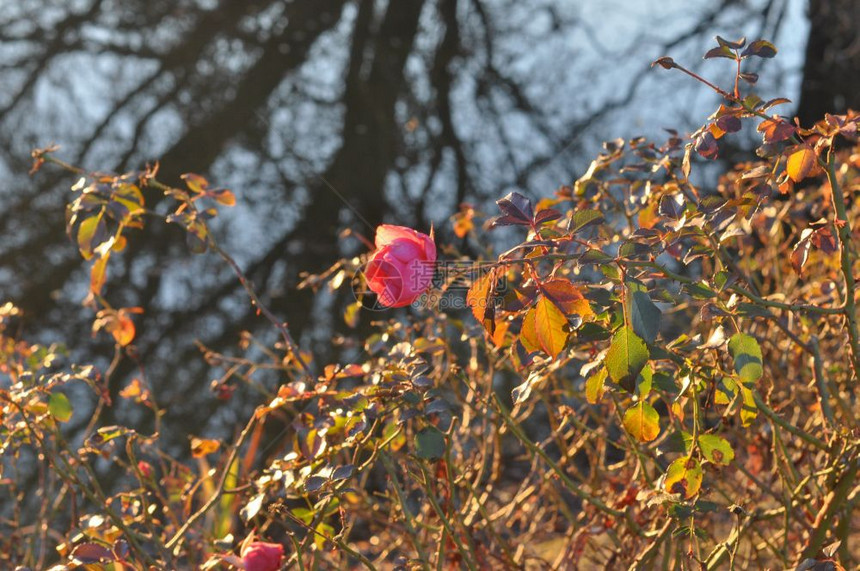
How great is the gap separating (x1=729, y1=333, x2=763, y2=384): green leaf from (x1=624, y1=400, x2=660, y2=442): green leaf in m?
0.11

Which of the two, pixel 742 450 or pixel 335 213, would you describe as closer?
pixel 742 450

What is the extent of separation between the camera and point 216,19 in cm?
337

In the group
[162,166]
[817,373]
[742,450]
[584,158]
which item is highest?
[162,166]

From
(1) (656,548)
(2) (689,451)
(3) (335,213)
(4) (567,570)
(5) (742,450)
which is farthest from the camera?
(3) (335,213)

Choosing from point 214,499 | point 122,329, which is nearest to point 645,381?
point 214,499

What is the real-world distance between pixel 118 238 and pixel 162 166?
2251 mm

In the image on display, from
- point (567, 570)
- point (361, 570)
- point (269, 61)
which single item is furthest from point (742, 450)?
point (269, 61)

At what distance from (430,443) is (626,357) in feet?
0.78

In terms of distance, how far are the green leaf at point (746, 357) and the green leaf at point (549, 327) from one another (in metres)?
0.15

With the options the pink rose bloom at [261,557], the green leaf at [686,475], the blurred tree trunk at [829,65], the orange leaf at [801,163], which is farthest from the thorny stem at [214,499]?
the blurred tree trunk at [829,65]

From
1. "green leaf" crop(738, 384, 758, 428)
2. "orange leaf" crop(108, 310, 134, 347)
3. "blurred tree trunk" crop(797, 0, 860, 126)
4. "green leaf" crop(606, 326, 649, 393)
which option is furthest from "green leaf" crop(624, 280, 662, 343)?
"blurred tree trunk" crop(797, 0, 860, 126)

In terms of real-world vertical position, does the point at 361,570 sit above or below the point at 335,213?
below

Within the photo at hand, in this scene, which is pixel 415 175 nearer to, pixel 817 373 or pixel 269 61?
pixel 269 61

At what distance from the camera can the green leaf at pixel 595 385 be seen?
30.7 inches
